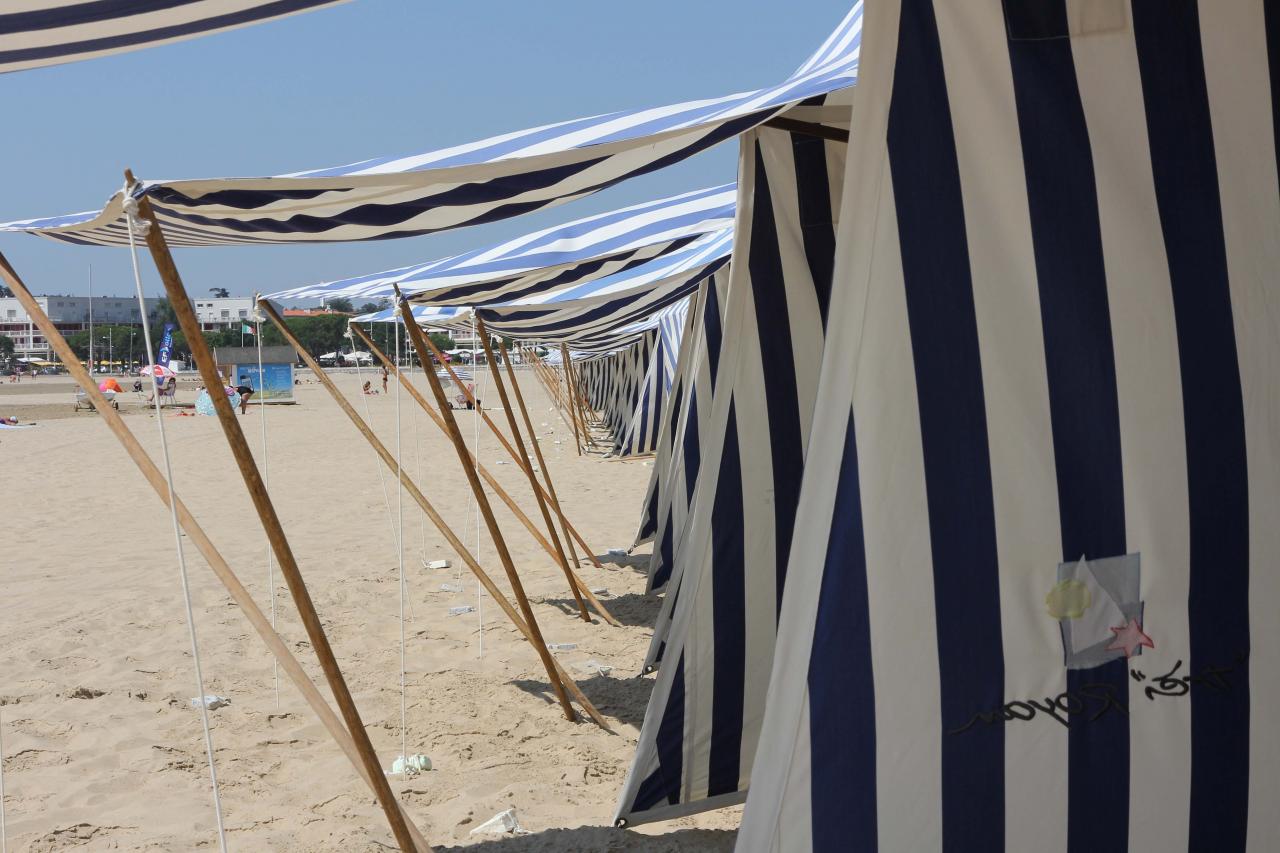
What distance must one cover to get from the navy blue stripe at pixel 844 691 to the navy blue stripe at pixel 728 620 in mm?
1122

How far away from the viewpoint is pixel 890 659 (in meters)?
1.60

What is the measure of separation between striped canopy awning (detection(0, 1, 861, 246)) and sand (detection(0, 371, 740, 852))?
62.6 inches

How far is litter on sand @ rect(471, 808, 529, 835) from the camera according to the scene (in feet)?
9.23

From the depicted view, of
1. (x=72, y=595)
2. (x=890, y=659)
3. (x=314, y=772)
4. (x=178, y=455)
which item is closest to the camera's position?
(x=890, y=659)

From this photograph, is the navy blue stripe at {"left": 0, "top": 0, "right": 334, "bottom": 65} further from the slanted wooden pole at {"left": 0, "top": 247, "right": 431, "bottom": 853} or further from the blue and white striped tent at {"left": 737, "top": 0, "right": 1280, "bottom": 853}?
the blue and white striped tent at {"left": 737, "top": 0, "right": 1280, "bottom": 853}

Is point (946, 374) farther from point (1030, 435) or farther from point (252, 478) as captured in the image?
point (252, 478)

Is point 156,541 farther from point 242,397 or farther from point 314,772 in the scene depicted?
point 242,397

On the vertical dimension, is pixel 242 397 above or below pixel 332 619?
above

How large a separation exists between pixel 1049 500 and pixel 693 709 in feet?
4.42

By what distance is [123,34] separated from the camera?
1928mm

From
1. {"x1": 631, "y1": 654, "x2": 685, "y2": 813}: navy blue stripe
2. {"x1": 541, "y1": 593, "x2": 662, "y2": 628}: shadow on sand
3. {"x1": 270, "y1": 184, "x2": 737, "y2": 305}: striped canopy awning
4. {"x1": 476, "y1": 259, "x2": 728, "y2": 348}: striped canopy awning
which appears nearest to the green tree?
{"x1": 476, "y1": 259, "x2": 728, "y2": 348}: striped canopy awning

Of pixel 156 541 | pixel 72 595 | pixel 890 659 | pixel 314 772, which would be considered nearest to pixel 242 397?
pixel 156 541

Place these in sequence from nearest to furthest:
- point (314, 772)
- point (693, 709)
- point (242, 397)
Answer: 1. point (693, 709)
2. point (314, 772)
3. point (242, 397)

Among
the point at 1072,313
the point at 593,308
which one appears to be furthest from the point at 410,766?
the point at 593,308
